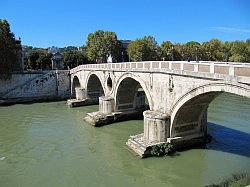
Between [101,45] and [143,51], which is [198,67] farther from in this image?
[101,45]

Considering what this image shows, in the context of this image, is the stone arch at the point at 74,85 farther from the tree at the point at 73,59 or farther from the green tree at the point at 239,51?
the green tree at the point at 239,51

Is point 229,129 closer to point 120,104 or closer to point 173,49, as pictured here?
point 120,104

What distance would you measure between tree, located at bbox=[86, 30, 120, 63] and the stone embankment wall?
1446 cm

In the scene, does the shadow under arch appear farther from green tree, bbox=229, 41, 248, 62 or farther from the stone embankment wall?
green tree, bbox=229, 41, 248, 62

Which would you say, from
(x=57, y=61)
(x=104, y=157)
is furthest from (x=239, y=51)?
(x=104, y=157)

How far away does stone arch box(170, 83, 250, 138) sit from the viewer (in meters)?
13.9

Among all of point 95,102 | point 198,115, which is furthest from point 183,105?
point 95,102

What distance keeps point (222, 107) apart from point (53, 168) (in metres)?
16.8

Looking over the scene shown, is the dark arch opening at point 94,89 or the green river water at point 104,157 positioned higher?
the dark arch opening at point 94,89

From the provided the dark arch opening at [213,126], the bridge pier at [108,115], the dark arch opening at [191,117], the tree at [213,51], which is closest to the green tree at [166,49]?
the tree at [213,51]

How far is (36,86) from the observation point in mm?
37562

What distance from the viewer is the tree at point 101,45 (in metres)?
53.1

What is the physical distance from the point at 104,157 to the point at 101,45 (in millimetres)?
39168

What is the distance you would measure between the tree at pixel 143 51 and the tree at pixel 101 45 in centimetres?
312
